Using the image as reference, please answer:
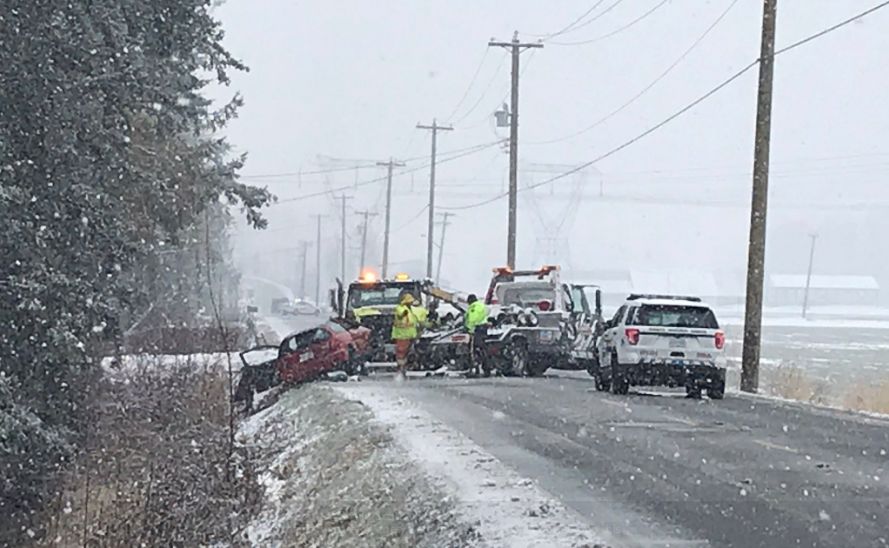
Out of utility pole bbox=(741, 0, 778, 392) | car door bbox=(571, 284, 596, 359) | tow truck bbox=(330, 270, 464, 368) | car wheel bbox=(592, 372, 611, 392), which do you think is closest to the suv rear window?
car wheel bbox=(592, 372, 611, 392)

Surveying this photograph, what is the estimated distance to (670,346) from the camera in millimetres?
22250

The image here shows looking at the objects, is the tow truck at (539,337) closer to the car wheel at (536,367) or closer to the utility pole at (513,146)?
the car wheel at (536,367)

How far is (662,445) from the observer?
48.6ft

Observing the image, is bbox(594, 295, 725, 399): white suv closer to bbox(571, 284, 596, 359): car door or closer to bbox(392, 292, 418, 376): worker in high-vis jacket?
bbox(571, 284, 596, 359): car door

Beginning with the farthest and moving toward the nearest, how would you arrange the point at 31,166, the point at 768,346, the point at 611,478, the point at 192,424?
the point at 768,346 < the point at 192,424 < the point at 31,166 < the point at 611,478

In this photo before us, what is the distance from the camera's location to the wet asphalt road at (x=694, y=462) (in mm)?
9562

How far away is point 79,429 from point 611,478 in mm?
12918

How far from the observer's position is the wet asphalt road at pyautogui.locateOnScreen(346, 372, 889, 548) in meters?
9.56

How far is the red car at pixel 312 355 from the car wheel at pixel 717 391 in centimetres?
857

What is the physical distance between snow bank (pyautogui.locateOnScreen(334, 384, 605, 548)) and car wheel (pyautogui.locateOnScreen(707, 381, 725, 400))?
297 inches

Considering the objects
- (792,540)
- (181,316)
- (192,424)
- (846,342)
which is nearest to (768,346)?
(846,342)

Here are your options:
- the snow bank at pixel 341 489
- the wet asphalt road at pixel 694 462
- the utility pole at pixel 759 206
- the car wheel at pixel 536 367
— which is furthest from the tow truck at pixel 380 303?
the snow bank at pixel 341 489

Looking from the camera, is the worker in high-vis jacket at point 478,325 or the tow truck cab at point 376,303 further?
the tow truck cab at point 376,303

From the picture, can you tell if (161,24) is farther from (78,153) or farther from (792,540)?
(792,540)
